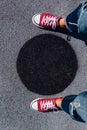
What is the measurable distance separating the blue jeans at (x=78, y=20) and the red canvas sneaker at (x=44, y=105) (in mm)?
532

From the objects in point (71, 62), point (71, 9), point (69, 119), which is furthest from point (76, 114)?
point (71, 9)

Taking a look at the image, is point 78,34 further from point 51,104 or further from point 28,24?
point 51,104

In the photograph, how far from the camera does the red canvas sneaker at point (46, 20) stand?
9.59 ft

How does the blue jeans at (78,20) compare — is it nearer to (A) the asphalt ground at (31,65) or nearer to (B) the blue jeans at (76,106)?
(A) the asphalt ground at (31,65)

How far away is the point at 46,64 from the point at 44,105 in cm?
31

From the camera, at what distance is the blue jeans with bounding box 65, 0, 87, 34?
270cm

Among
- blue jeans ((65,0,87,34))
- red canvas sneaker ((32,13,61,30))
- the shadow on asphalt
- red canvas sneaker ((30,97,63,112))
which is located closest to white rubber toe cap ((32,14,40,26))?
red canvas sneaker ((32,13,61,30))

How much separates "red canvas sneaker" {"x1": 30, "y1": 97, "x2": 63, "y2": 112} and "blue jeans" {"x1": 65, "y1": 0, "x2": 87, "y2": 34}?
532 mm

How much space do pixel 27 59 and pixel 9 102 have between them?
35cm

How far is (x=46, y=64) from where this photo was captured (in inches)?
116

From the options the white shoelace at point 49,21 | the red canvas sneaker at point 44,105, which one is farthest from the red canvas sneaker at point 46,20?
the red canvas sneaker at point 44,105

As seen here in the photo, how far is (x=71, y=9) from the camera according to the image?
2.96 metres

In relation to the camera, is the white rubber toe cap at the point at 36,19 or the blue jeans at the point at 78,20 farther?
the white rubber toe cap at the point at 36,19

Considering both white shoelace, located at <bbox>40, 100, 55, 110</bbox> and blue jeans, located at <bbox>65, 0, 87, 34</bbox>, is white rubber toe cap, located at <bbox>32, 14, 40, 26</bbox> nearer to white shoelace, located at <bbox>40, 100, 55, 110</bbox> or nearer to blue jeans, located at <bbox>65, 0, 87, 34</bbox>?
blue jeans, located at <bbox>65, 0, 87, 34</bbox>
